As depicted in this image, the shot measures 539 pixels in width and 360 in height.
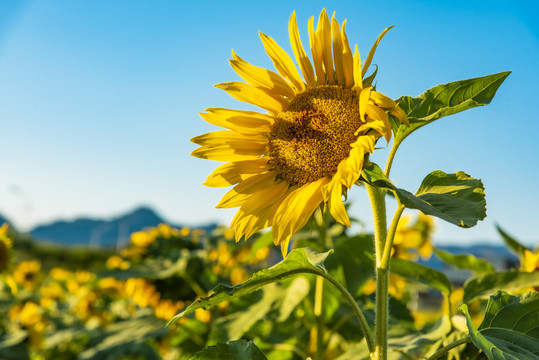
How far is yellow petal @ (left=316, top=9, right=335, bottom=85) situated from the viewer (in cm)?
113

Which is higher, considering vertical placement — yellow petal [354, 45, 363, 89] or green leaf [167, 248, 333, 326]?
yellow petal [354, 45, 363, 89]

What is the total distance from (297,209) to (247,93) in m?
0.33

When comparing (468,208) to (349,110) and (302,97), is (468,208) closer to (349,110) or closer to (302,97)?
(349,110)

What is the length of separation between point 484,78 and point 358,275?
1242 millimetres

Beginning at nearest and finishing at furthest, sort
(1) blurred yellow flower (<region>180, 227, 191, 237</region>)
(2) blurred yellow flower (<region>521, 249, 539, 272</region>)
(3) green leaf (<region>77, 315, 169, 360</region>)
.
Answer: (2) blurred yellow flower (<region>521, 249, 539, 272</region>), (3) green leaf (<region>77, 315, 169, 360</region>), (1) blurred yellow flower (<region>180, 227, 191, 237</region>)

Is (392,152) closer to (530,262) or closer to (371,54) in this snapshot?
(371,54)

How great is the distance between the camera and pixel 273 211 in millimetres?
1139

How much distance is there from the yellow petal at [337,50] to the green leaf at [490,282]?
2.30 ft

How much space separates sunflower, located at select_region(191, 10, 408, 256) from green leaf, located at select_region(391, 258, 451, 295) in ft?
1.79

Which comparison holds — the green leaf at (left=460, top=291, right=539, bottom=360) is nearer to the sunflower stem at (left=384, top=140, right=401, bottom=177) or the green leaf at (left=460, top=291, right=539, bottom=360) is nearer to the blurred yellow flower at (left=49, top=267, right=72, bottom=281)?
the sunflower stem at (left=384, top=140, right=401, bottom=177)

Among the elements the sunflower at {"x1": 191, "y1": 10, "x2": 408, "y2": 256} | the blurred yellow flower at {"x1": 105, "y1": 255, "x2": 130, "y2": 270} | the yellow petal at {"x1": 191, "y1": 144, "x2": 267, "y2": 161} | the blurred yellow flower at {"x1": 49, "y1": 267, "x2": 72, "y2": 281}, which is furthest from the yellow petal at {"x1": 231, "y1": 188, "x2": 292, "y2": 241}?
the blurred yellow flower at {"x1": 49, "y1": 267, "x2": 72, "y2": 281}

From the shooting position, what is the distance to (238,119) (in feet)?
3.93

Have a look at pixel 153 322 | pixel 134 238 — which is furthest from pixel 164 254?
pixel 153 322

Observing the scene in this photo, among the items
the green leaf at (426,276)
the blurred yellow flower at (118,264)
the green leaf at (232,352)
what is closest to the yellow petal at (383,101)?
the green leaf at (232,352)
